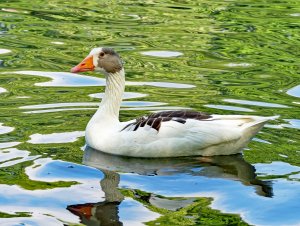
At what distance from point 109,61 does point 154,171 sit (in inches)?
82.2

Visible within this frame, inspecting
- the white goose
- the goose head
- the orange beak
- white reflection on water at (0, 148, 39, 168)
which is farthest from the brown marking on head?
white reflection on water at (0, 148, 39, 168)

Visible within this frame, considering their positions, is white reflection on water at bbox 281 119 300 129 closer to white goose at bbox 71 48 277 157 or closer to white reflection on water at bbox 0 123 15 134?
white goose at bbox 71 48 277 157

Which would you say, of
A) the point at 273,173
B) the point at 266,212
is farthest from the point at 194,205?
the point at 273,173

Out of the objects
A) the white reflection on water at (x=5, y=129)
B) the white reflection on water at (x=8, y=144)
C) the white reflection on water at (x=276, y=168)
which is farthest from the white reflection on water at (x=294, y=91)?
the white reflection on water at (x=8, y=144)

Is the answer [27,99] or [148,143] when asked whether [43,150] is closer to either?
[148,143]

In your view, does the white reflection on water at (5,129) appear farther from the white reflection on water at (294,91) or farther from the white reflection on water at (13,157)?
the white reflection on water at (294,91)

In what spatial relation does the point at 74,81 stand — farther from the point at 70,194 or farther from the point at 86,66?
the point at 70,194

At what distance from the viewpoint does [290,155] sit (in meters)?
12.7

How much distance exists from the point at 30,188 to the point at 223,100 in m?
5.56

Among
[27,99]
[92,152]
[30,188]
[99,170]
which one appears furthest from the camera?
[27,99]

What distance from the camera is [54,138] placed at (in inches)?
534

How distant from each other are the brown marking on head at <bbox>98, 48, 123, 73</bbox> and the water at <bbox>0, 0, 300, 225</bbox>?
1086 millimetres

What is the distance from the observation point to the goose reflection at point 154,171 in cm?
1076

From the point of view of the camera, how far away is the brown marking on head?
13.7m
